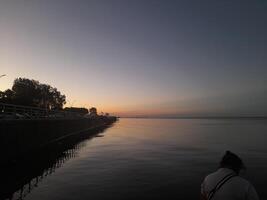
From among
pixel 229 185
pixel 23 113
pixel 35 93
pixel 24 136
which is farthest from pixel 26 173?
pixel 35 93

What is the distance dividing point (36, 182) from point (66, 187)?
8.00 feet

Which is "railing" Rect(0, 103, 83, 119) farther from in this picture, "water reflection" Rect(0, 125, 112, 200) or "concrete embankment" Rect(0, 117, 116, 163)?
"water reflection" Rect(0, 125, 112, 200)

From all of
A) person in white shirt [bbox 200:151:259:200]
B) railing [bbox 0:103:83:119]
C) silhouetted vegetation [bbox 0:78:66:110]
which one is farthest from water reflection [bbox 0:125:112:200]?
silhouetted vegetation [bbox 0:78:66:110]

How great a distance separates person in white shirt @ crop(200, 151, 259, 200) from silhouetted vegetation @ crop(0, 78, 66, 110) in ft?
378

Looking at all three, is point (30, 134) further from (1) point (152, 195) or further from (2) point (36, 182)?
(1) point (152, 195)

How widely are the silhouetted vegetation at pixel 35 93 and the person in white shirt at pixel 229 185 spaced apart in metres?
115

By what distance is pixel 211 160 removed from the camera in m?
29.2

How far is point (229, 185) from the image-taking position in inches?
191

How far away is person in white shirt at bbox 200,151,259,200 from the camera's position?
475 cm

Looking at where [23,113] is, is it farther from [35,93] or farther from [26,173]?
[35,93]

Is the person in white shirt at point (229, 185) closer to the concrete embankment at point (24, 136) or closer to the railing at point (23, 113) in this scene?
the concrete embankment at point (24, 136)

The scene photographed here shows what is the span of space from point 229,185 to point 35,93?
437 feet

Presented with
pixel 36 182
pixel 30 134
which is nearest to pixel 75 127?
pixel 30 134

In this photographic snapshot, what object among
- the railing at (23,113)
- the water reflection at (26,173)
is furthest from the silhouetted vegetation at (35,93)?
the water reflection at (26,173)
